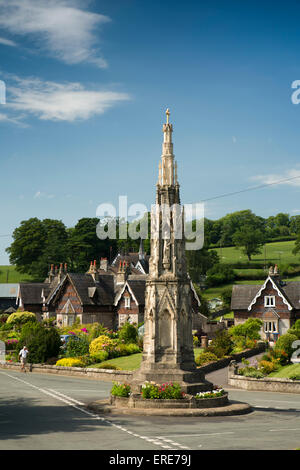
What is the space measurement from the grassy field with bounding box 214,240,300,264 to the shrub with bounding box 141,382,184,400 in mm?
96977

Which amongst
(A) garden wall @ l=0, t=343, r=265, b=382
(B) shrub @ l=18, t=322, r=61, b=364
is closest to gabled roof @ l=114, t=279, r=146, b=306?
(B) shrub @ l=18, t=322, r=61, b=364

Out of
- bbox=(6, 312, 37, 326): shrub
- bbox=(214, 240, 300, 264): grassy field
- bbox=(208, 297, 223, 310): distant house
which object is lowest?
bbox=(6, 312, 37, 326): shrub

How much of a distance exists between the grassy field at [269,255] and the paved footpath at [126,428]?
9526 centimetres

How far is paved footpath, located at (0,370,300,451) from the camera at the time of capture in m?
15.7

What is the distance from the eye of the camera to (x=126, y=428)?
1847cm

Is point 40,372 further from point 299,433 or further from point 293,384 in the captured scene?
point 299,433

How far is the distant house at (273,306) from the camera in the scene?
54.8 metres

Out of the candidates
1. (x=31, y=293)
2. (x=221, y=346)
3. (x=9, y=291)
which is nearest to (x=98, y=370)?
(x=221, y=346)

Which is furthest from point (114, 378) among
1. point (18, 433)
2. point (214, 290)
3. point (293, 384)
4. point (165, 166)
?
point (214, 290)

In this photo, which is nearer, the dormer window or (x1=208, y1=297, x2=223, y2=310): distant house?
the dormer window

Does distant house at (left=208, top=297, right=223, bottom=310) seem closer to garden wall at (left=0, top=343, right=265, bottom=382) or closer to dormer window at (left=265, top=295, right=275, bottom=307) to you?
dormer window at (left=265, top=295, right=275, bottom=307)

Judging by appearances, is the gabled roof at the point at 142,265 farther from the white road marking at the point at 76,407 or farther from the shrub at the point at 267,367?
the white road marking at the point at 76,407

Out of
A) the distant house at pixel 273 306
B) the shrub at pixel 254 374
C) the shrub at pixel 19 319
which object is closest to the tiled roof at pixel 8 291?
the shrub at pixel 19 319

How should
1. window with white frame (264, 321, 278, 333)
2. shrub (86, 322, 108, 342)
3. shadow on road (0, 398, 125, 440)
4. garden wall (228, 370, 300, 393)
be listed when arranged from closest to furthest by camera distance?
shadow on road (0, 398, 125, 440) < garden wall (228, 370, 300, 393) < shrub (86, 322, 108, 342) < window with white frame (264, 321, 278, 333)
